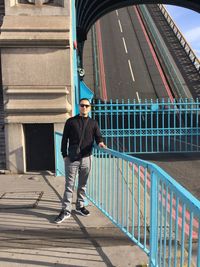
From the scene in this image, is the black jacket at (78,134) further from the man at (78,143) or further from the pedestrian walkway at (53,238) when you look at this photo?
the pedestrian walkway at (53,238)

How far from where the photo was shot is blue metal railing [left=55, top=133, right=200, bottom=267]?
2.97 meters

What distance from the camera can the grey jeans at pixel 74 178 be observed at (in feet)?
17.6

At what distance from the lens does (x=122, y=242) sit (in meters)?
4.58

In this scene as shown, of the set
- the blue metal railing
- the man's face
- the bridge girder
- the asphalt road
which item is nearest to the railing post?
the blue metal railing

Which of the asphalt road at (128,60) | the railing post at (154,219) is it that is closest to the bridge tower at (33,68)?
the railing post at (154,219)

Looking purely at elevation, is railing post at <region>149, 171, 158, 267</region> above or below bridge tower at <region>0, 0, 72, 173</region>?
below

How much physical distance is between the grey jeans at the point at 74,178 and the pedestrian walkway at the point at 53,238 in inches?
9.6

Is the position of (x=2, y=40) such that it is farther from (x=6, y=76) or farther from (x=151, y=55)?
(x=151, y=55)

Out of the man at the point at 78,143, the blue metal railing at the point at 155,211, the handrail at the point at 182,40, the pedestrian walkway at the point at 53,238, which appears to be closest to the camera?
the blue metal railing at the point at 155,211

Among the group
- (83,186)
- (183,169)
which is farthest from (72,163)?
(183,169)

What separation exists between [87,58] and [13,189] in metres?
29.2

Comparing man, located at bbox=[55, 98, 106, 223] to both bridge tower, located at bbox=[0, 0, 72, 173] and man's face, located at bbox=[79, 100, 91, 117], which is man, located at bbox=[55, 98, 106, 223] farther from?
bridge tower, located at bbox=[0, 0, 72, 173]

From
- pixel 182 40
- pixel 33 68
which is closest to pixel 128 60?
pixel 182 40

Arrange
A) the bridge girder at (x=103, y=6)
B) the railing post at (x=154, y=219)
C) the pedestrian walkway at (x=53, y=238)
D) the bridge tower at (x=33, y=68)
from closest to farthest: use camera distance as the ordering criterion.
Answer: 1. the railing post at (x=154, y=219)
2. the pedestrian walkway at (x=53, y=238)
3. the bridge tower at (x=33, y=68)
4. the bridge girder at (x=103, y=6)
